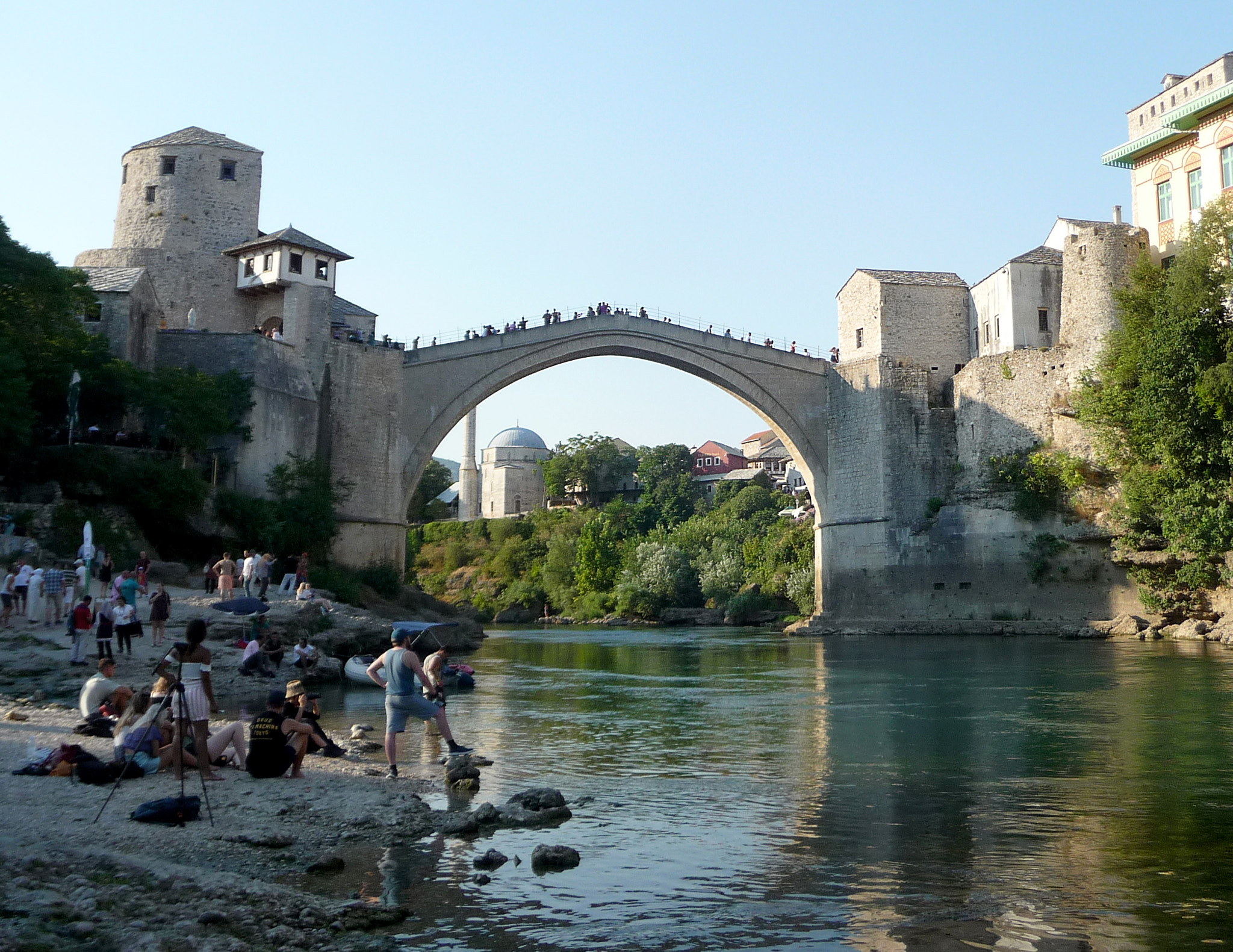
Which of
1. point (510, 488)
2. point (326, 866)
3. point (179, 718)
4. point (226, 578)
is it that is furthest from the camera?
point (510, 488)

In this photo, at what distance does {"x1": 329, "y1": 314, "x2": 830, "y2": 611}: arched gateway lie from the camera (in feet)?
92.2

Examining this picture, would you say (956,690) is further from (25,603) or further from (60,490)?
(60,490)

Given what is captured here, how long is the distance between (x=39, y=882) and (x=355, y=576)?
22213 millimetres

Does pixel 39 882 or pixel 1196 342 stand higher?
pixel 1196 342

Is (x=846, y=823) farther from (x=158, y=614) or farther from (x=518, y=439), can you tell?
(x=518, y=439)

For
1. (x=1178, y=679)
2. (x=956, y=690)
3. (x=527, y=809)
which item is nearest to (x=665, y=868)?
(x=527, y=809)

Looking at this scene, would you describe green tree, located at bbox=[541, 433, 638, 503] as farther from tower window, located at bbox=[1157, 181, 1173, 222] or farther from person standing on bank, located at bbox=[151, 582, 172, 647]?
person standing on bank, located at bbox=[151, 582, 172, 647]

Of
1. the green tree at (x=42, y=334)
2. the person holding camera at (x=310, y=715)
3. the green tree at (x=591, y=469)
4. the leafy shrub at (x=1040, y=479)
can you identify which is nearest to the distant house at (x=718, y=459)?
the green tree at (x=591, y=469)

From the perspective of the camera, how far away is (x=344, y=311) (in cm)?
3234

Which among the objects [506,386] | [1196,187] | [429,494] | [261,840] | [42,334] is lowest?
[261,840]

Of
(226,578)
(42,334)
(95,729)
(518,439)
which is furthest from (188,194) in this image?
(518,439)

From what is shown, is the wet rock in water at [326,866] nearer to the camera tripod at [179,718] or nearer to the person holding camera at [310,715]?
the camera tripod at [179,718]

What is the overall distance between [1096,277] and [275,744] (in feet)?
86.6

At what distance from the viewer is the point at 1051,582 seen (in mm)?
29062
